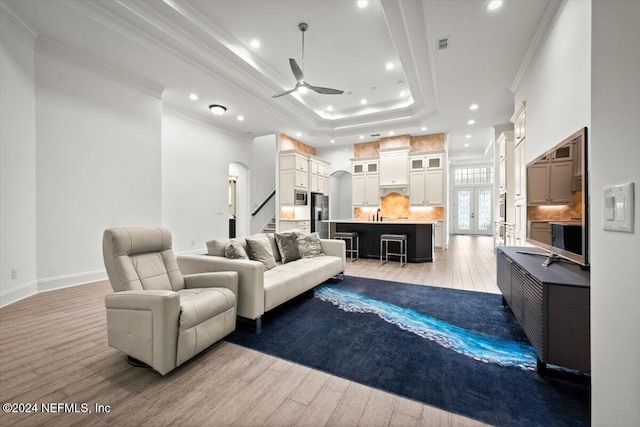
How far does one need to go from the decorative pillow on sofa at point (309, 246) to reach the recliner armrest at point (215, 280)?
162cm

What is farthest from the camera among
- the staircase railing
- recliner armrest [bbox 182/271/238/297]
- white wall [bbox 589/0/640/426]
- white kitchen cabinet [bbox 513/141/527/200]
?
the staircase railing

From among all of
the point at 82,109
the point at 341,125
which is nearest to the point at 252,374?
the point at 82,109

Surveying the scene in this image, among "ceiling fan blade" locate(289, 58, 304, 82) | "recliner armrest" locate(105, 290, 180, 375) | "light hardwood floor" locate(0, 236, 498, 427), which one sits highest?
"ceiling fan blade" locate(289, 58, 304, 82)

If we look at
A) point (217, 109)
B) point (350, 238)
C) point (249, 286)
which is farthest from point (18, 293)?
point (350, 238)

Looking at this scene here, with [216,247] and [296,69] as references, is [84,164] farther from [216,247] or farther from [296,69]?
[296,69]

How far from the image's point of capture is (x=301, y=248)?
159 inches

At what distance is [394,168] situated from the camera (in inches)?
324

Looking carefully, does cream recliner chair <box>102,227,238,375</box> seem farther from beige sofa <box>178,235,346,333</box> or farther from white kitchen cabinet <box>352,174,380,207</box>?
white kitchen cabinet <box>352,174,380,207</box>

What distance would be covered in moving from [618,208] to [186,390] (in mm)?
2224

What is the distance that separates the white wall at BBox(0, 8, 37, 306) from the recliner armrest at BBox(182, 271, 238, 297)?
255 centimetres

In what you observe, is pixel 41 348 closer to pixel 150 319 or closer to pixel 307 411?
pixel 150 319

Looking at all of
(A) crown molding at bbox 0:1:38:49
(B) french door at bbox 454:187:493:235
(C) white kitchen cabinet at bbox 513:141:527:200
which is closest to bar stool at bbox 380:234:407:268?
(C) white kitchen cabinet at bbox 513:141:527:200

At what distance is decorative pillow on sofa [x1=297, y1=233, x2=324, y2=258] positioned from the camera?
4035 mm

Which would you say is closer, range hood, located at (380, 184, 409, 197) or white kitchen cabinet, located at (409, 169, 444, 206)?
white kitchen cabinet, located at (409, 169, 444, 206)
